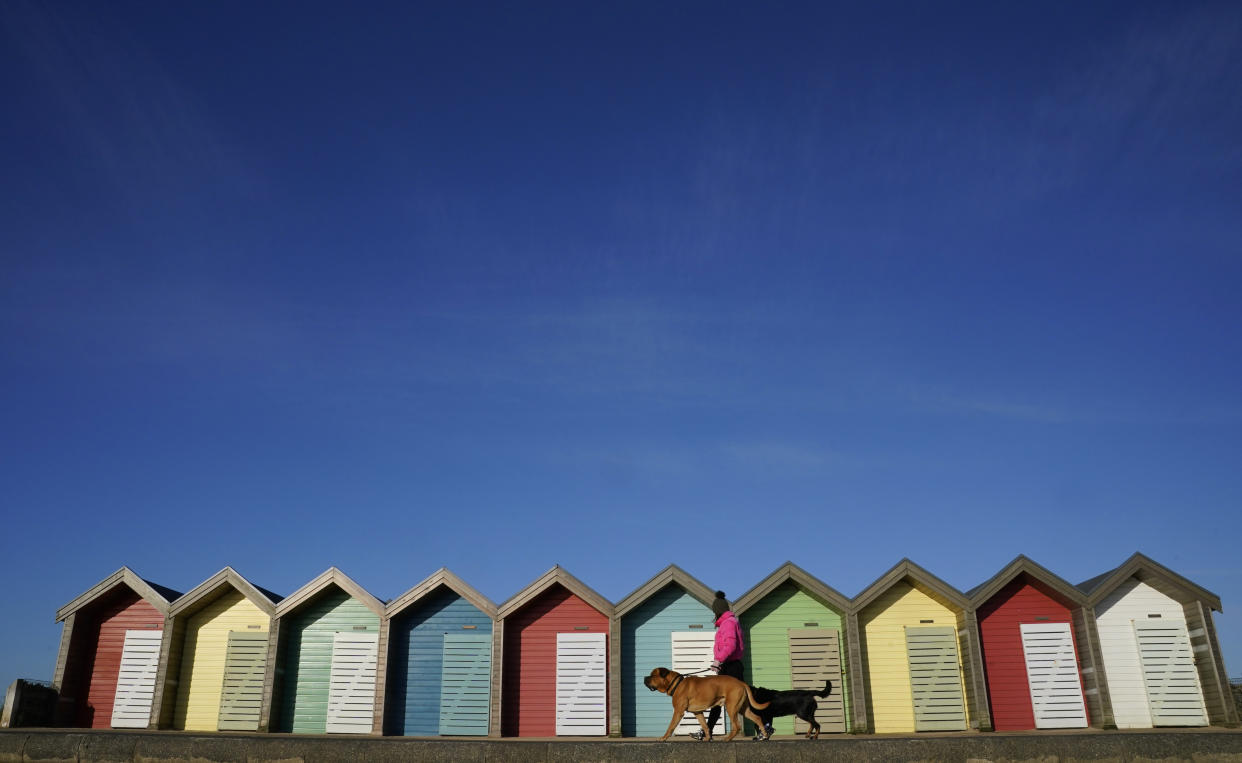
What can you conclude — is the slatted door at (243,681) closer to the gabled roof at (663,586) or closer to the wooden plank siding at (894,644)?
the gabled roof at (663,586)

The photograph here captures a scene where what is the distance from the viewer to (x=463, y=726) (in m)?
21.5

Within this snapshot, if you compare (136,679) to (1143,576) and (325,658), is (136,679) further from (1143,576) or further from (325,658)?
(1143,576)

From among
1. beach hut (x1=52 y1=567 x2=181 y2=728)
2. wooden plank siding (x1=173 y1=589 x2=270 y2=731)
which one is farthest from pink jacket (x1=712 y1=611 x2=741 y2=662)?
beach hut (x1=52 y1=567 x2=181 y2=728)

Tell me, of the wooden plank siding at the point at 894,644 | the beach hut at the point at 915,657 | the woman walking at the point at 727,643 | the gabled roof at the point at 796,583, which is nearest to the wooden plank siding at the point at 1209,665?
the beach hut at the point at 915,657

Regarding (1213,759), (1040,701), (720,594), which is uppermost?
(720,594)

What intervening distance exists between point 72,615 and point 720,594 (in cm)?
1705

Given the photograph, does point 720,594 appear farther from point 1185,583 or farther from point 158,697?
point 158,697

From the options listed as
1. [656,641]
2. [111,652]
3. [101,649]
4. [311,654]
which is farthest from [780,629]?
[101,649]

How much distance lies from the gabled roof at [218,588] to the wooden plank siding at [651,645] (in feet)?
29.0

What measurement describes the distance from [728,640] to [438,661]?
978cm

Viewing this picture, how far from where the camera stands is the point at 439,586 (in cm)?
2255

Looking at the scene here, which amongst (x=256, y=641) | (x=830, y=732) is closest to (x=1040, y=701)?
(x=830, y=732)

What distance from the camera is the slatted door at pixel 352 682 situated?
21.7 meters

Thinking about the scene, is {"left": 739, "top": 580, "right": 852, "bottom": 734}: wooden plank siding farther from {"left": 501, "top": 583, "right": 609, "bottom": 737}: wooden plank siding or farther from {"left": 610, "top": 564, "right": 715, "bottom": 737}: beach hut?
{"left": 501, "top": 583, "right": 609, "bottom": 737}: wooden plank siding
